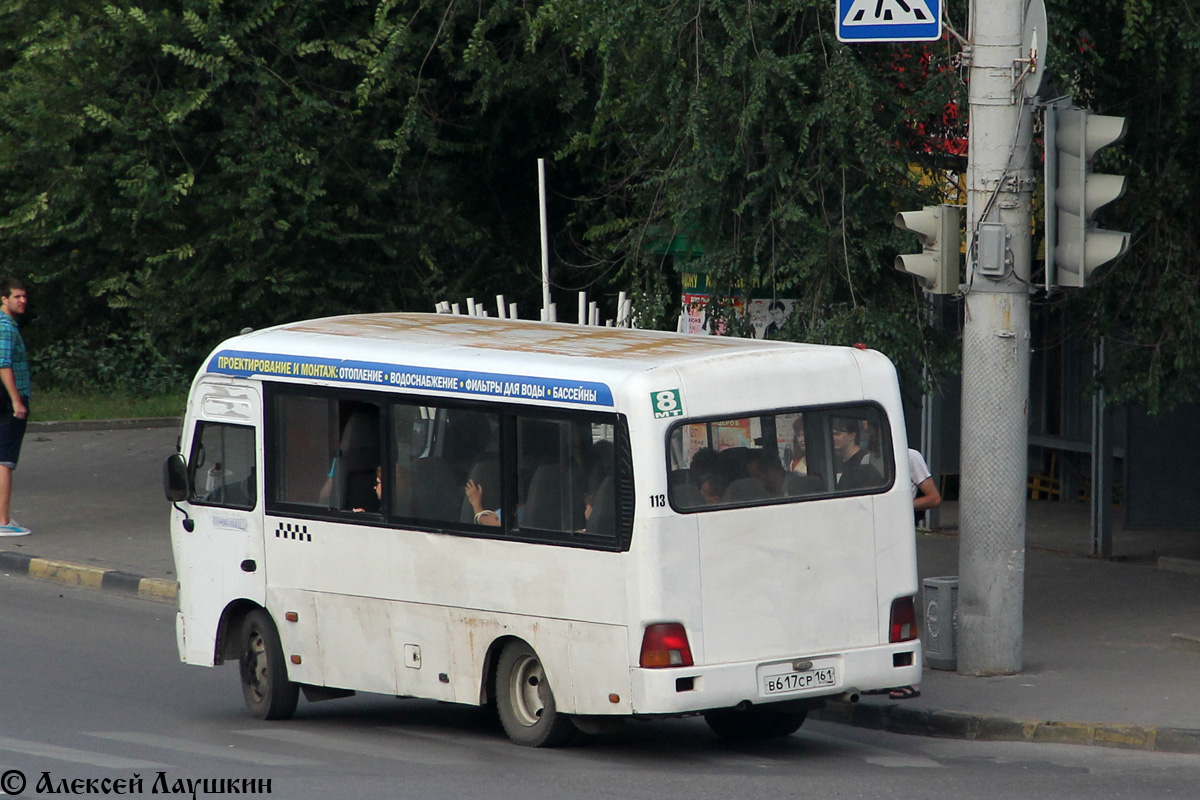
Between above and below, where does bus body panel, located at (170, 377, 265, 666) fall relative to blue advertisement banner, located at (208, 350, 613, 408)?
below

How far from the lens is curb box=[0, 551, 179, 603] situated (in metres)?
13.7

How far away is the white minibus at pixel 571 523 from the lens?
814 cm

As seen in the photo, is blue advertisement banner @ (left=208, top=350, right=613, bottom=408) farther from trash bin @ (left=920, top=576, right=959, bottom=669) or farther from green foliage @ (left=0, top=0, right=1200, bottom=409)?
trash bin @ (left=920, top=576, right=959, bottom=669)

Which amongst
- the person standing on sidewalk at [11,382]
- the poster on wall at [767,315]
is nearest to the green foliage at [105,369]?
the person standing on sidewalk at [11,382]

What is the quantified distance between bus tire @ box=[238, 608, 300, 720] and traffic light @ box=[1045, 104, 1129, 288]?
5.08 m

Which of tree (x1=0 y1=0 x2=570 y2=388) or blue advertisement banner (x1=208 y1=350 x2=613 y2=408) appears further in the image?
tree (x1=0 y1=0 x2=570 y2=388)

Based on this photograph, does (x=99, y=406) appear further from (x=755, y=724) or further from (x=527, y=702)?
(x=755, y=724)

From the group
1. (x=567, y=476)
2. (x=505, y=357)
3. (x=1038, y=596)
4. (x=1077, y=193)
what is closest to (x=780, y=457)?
(x=567, y=476)

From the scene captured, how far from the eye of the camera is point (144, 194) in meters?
21.8

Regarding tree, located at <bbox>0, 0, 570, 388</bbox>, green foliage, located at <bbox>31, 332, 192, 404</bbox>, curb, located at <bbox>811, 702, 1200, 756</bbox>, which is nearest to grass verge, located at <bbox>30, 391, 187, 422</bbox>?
green foliage, located at <bbox>31, 332, 192, 404</bbox>

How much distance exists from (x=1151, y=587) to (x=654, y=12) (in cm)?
590

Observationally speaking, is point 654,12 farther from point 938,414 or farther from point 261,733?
point 938,414

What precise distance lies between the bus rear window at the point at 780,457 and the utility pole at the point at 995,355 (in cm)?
185

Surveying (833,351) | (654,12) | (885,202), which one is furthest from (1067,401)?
(833,351)
